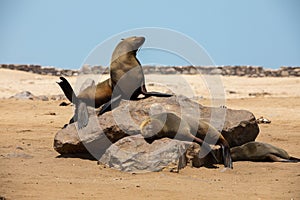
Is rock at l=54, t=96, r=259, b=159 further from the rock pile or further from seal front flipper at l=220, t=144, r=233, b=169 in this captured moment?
seal front flipper at l=220, t=144, r=233, b=169

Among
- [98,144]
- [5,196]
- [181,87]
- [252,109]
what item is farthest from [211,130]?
[181,87]

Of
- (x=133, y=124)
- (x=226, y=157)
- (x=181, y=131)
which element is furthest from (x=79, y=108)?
(x=226, y=157)

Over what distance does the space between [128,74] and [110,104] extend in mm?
608

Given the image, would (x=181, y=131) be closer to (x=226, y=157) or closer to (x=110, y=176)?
(x=226, y=157)

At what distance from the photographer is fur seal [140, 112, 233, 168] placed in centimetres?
841

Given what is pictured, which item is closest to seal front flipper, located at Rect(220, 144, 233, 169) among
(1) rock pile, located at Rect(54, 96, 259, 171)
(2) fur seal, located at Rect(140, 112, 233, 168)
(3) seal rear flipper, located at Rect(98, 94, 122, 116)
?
(2) fur seal, located at Rect(140, 112, 233, 168)

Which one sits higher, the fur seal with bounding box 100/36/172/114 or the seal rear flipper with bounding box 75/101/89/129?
the fur seal with bounding box 100/36/172/114

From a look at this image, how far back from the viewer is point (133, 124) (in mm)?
8758

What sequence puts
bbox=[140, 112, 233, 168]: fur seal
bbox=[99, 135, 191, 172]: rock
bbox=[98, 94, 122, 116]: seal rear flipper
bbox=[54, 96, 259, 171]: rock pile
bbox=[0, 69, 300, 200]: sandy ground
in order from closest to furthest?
bbox=[0, 69, 300, 200]: sandy ground
bbox=[99, 135, 191, 172]: rock
bbox=[54, 96, 259, 171]: rock pile
bbox=[140, 112, 233, 168]: fur seal
bbox=[98, 94, 122, 116]: seal rear flipper

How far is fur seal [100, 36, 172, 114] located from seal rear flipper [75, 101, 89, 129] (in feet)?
0.97

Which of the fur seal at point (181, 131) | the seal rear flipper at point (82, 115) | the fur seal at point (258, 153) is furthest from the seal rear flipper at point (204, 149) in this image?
the seal rear flipper at point (82, 115)

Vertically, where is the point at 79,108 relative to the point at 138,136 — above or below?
below

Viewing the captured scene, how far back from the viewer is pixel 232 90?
23734mm

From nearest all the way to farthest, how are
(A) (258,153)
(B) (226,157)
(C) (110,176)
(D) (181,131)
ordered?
(C) (110,176) < (B) (226,157) < (D) (181,131) < (A) (258,153)
